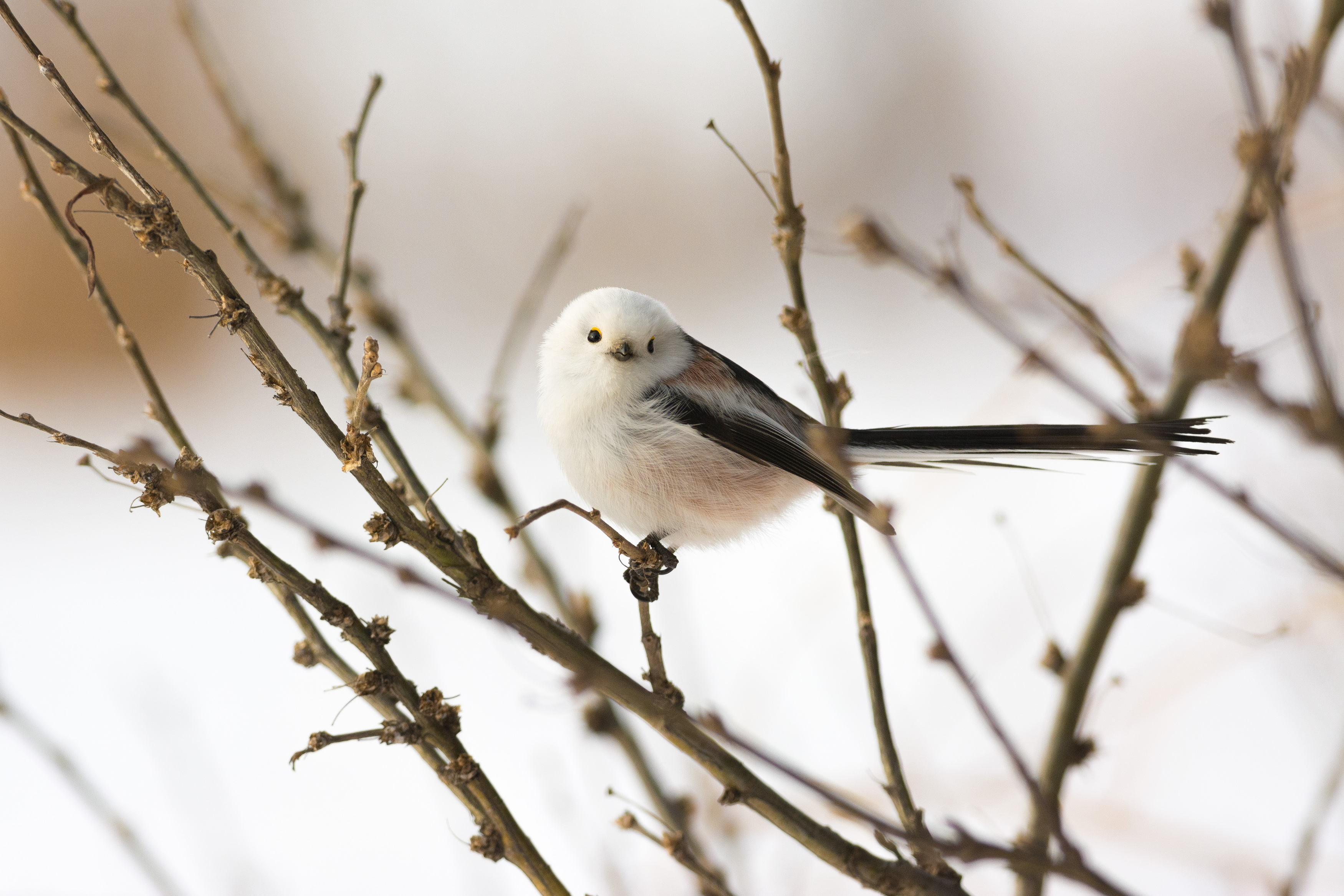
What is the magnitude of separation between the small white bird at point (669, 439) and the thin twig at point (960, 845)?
0.39 m

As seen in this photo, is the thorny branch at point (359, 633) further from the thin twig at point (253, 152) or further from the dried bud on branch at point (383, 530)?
the thin twig at point (253, 152)

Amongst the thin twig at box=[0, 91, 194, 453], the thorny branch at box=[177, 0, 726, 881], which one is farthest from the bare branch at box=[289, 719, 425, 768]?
the thorny branch at box=[177, 0, 726, 881]

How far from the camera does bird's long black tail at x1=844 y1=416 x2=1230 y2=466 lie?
29.0 inches

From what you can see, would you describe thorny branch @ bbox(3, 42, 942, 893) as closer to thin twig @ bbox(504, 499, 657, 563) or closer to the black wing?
thin twig @ bbox(504, 499, 657, 563)

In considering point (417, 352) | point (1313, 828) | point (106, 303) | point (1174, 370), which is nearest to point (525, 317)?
point (417, 352)

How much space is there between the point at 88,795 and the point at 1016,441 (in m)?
0.92

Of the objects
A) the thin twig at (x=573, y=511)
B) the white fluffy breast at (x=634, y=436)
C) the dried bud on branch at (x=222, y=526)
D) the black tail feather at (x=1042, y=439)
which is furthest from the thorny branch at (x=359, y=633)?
the black tail feather at (x=1042, y=439)

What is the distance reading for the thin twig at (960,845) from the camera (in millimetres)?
578

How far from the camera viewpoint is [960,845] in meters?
0.60

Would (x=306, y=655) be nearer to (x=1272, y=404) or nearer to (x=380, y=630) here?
(x=380, y=630)

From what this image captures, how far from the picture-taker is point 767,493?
3.60 ft

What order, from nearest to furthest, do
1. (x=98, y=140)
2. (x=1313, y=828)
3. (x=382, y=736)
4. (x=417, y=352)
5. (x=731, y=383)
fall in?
(x=98, y=140), (x=382, y=736), (x=1313, y=828), (x=731, y=383), (x=417, y=352)

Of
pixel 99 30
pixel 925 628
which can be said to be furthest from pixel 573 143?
pixel 925 628

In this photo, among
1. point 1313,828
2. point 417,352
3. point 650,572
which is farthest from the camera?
point 417,352
